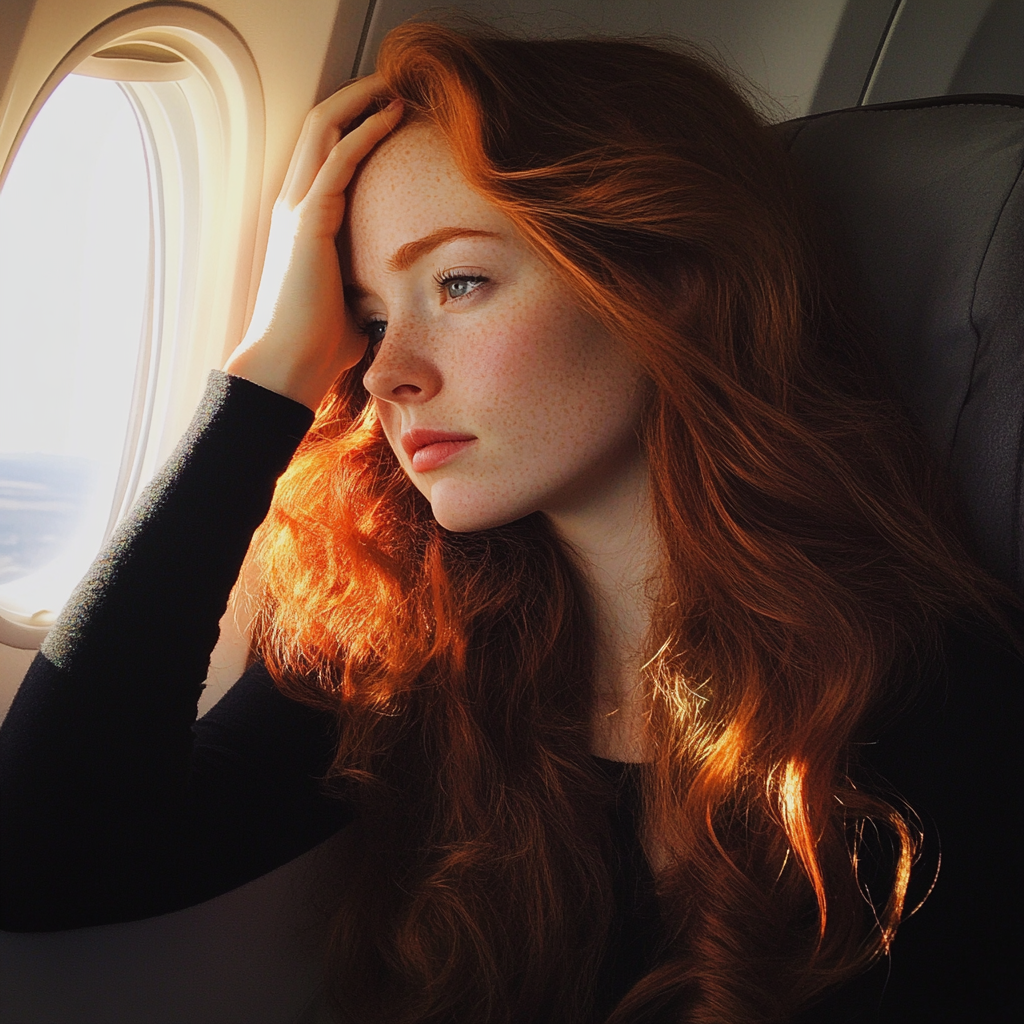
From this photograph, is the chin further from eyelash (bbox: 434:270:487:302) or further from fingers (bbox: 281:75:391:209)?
fingers (bbox: 281:75:391:209)

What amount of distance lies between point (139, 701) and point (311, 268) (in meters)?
0.53

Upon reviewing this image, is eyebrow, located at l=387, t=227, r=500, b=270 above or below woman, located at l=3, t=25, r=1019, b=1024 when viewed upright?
above

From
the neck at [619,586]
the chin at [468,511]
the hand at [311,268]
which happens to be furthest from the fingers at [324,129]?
the neck at [619,586]

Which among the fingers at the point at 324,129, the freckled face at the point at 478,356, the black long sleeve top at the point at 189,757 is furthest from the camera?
the fingers at the point at 324,129

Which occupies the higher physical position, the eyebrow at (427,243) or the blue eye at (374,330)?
the eyebrow at (427,243)

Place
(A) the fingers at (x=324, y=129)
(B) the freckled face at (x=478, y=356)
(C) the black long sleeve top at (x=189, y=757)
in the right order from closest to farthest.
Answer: (C) the black long sleeve top at (x=189, y=757) → (B) the freckled face at (x=478, y=356) → (A) the fingers at (x=324, y=129)

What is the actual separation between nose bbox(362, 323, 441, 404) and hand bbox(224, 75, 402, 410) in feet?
0.31

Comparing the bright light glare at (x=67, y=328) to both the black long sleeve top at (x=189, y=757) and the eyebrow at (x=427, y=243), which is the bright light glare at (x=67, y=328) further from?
the eyebrow at (x=427, y=243)

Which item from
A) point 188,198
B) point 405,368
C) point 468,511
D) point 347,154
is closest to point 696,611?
point 468,511

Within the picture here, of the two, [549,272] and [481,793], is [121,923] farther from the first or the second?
[549,272]

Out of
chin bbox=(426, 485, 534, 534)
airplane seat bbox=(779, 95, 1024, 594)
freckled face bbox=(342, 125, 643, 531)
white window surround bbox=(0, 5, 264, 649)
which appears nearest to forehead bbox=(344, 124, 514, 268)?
freckled face bbox=(342, 125, 643, 531)

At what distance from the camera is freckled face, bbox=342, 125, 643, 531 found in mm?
1019

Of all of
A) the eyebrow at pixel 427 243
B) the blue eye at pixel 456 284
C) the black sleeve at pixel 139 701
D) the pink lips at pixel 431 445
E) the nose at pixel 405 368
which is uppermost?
the eyebrow at pixel 427 243

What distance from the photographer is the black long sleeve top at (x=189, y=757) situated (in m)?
0.91
